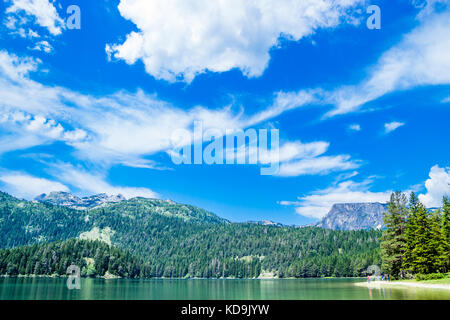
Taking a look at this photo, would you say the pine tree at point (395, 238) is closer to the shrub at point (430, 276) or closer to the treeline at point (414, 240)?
the treeline at point (414, 240)

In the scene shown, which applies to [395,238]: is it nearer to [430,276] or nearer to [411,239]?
[411,239]

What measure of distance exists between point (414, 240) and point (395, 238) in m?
10.1

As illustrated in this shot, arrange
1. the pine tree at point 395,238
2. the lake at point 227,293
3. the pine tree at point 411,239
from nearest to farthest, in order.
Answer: the lake at point 227,293 < the pine tree at point 411,239 < the pine tree at point 395,238

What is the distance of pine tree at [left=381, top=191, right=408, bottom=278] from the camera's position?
8331 cm

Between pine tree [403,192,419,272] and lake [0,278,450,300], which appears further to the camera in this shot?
pine tree [403,192,419,272]

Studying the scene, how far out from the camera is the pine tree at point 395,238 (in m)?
83.3

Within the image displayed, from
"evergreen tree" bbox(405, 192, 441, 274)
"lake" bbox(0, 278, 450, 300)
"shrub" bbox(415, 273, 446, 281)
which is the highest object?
"evergreen tree" bbox(405, 192, 441, 274)

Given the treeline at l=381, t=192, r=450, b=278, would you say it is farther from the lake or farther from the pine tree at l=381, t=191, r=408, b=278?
the lake

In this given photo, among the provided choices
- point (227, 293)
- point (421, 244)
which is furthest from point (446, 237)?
point (227, 293)

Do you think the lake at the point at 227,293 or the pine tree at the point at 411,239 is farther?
the pine tree at the point at 411,239

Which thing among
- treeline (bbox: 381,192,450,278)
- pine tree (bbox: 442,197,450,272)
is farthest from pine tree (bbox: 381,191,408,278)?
pine tree (bbox: 442,197,450,272)

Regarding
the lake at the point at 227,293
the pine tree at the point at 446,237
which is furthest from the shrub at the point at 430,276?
the lake at the point at 227,293

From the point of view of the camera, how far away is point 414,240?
2921 inches
